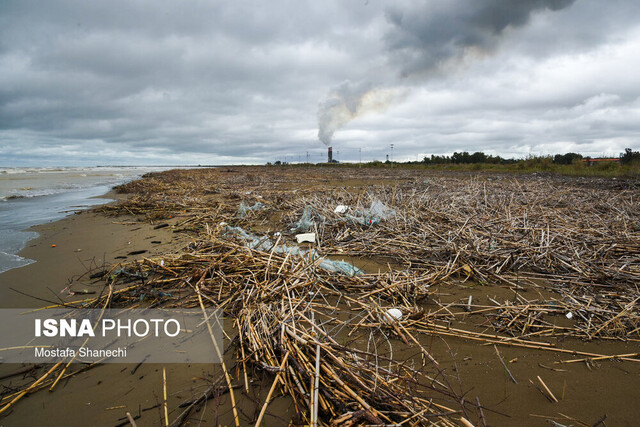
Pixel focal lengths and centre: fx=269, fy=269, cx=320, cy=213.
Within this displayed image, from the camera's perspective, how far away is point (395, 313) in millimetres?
2404

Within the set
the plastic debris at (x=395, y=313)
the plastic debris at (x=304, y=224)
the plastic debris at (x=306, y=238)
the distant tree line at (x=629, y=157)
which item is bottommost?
the plastic debris at (x=395, y=313)

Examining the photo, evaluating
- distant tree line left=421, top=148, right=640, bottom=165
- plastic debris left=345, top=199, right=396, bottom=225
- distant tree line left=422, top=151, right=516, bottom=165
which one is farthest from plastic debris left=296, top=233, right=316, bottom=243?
distant tree line left=422, top=151, right=516, bottom=165

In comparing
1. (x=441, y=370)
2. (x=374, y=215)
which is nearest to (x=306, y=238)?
(x=374, y=215)

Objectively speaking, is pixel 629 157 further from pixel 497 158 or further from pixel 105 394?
pixel 105 394

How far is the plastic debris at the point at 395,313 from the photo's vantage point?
2.34 meters

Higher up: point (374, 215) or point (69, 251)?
point (374, 215)

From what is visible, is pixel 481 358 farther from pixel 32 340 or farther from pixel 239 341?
pixel 32 340

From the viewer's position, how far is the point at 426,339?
7.08 feet

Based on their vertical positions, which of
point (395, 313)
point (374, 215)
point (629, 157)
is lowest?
point (395, 313)

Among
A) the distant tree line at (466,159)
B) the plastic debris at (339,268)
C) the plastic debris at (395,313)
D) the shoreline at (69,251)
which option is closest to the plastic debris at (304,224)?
the plastic debris at (339,268)

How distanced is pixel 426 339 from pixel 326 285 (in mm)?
1162

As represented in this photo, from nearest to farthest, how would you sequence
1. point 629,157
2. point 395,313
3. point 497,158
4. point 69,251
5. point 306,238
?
point 395,313
point 69,251
point 306,238
point 629,157
point 497,158

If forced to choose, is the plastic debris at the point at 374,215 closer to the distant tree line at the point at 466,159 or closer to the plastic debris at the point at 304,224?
the plastic debris at the point at 304,224

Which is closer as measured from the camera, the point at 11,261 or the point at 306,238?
the point at 11,261
